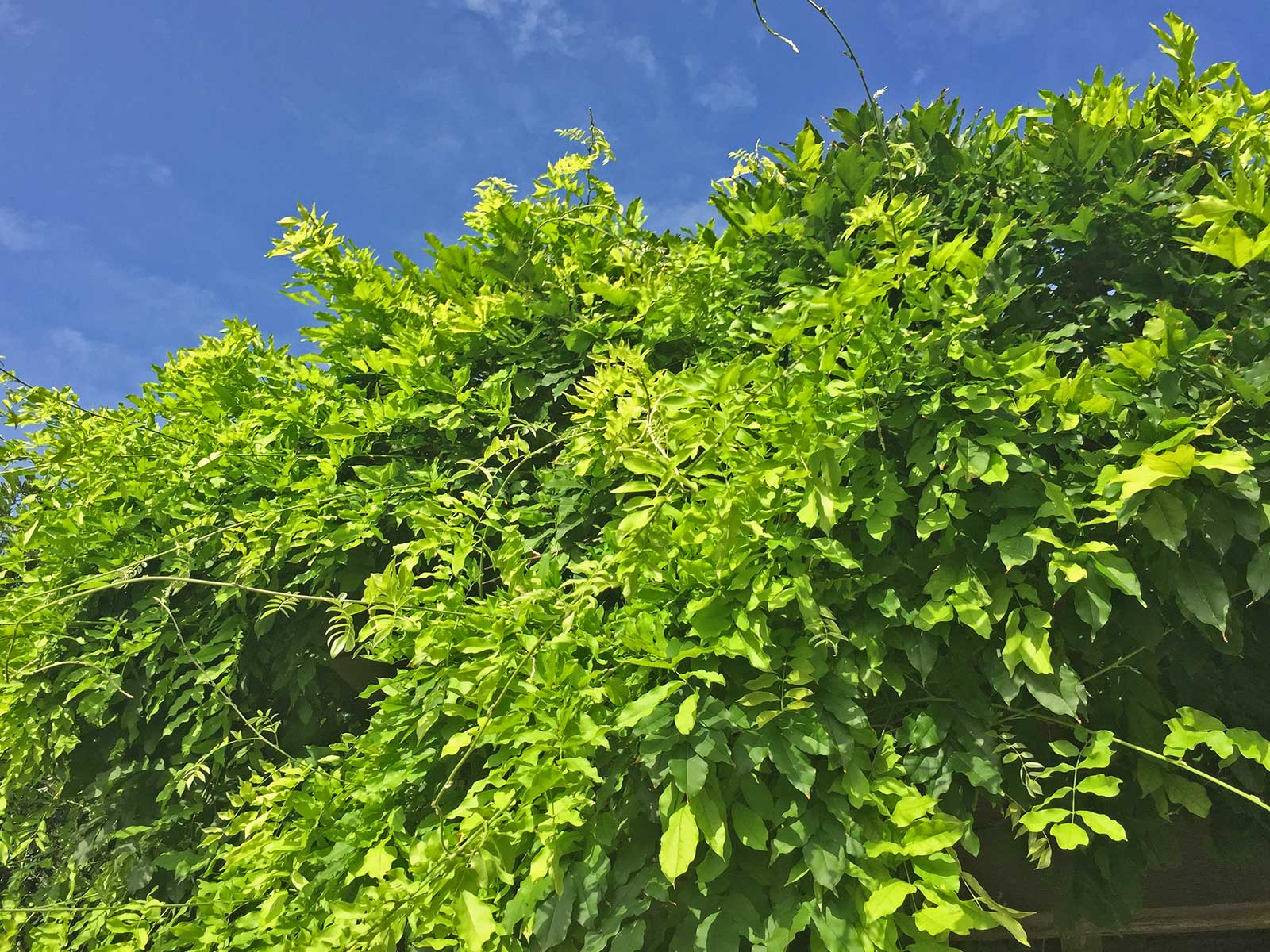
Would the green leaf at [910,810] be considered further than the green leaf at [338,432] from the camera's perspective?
No

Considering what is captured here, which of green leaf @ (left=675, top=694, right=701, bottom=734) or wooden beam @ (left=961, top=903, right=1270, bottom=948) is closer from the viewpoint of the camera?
green leaf @ (left=675, top=694, right=701, bottom=734)

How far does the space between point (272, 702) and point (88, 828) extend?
76 centimetres

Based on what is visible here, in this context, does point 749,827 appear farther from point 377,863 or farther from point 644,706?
point 377,863

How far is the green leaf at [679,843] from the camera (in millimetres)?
1164

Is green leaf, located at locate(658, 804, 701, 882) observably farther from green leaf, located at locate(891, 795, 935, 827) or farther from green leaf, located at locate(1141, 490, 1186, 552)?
green leaf, located at locate(1141, 490, 1186, 552)

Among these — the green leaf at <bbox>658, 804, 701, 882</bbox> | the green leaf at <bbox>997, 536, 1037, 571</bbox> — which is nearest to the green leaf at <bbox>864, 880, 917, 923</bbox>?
the green leaf at <bbox>658, 804, 701, 882</bbox>

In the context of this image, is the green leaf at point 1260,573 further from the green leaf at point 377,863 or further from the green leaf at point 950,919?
the green leaf at point 377,863

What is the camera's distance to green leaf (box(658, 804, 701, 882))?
3.82 ft

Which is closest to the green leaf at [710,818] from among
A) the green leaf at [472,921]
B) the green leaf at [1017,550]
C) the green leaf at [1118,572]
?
Result: the green leaf at [472,921]

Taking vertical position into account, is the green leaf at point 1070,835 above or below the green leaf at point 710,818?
below

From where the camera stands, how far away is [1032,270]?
1800mm

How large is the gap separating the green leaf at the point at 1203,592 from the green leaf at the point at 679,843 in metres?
0.92

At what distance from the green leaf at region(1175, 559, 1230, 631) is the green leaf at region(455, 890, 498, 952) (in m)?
1.24

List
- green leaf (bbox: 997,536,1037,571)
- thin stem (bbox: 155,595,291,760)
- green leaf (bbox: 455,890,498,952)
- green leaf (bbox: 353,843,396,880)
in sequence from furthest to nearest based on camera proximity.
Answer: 1. thin stem (bbox: 155,595,291,760)
2. green leaf (bbox: 353,843,396,880)
3. green leaf (bbox: 997,536,1037,571)
4. green leaf (bbox: 455,890,498,952)
